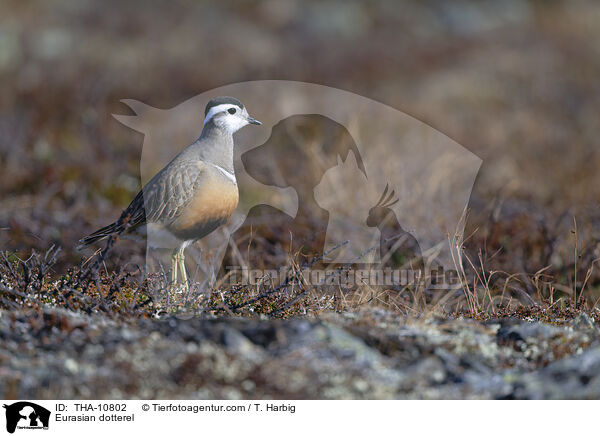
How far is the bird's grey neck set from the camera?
444 cm

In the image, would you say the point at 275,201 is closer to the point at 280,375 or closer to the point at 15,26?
the point at 280,375

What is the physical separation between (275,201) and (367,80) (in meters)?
7.48

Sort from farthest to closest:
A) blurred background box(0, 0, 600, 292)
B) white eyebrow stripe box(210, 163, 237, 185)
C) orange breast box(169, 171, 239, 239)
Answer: blurred background box(0, 0, 600, 292)
white eyebrow stripe box(210, 163, 237, 185)
orange breast box(169, 171, 239, 239)

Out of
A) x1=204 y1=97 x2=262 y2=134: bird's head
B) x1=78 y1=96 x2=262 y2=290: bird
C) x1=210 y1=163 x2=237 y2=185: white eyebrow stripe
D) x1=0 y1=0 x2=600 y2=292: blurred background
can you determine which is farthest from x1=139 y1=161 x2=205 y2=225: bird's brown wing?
x1=0 y1=0 x2=600 y2=292: blurred background

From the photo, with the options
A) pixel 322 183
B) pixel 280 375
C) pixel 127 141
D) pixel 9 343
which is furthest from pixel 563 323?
pixel 127 141

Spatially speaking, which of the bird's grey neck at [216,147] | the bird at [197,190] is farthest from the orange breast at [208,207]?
the bird's grey neck at [216,147]

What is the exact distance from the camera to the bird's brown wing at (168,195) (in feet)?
14.2

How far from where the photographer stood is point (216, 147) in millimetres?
4465

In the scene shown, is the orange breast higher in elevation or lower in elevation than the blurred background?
lower

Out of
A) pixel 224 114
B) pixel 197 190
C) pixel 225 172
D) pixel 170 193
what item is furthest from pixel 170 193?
pixel 224 114

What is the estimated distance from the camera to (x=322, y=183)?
771 centimetres

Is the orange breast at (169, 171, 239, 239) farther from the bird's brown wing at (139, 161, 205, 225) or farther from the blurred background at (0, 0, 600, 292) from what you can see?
the blurred background at (0, 0, 600, 292)

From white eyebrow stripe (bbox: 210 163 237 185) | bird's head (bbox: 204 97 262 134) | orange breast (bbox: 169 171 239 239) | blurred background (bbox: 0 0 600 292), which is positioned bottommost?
orange breast (bbox: 169 171 239 239)

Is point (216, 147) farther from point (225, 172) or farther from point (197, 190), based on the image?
point (197, 190)
